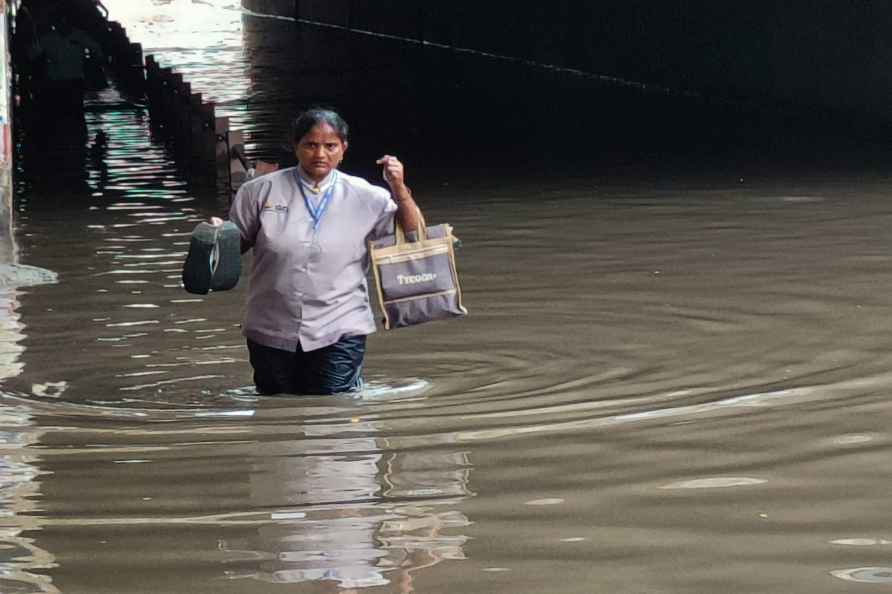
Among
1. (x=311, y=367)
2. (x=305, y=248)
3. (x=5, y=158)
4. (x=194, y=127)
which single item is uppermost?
(x=305, y=248)

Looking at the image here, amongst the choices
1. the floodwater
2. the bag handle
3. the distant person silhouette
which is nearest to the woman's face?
the bag handle

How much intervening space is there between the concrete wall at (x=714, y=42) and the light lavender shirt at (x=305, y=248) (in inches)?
590

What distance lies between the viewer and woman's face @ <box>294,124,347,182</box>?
705 cm

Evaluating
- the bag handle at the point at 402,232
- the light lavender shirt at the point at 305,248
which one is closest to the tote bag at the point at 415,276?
the bag handle at the point at 402,232

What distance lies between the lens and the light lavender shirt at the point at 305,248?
7129mm

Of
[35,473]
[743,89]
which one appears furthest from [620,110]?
[35,473]

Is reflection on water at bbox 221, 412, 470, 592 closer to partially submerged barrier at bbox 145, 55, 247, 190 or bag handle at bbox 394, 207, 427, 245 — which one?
bag handle at bbox 394, 207, 427, 245

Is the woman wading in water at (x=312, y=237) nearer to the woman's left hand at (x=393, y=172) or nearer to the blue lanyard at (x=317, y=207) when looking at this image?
the blue lanyard at (x=317, y=207)

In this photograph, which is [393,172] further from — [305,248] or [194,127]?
[194,127]

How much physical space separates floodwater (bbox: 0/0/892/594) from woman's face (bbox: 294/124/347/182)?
3.15ft

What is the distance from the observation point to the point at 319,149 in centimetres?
705

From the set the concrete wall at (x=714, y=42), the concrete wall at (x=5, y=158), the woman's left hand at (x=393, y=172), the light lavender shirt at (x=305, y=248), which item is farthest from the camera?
the concrete wall at (x=714, y=42)

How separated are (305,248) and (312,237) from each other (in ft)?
0.17

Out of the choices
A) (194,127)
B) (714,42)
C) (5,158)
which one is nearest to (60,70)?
(194,127)
